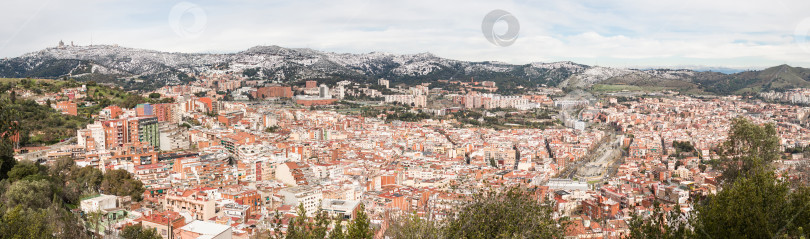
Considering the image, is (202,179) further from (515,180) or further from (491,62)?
(491,62)

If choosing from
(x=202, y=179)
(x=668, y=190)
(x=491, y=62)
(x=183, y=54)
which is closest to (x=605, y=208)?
(x=668, y=190)

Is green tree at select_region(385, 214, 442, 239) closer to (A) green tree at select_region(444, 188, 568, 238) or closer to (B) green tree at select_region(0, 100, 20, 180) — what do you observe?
(A) green tree at select_region(444, 188, 568, 238)

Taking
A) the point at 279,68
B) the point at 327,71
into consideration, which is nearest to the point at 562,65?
the point at 327,71

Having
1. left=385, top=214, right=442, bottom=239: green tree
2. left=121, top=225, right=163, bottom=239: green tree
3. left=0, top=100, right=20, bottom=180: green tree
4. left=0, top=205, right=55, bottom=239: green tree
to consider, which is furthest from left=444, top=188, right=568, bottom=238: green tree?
left=0, top=100, right=20, bottom=180: green tree

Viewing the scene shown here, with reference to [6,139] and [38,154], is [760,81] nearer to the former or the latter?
[38,154]

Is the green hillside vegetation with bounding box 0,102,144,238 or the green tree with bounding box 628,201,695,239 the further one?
the green hillside vegetation with bounding box 0,102,144,238

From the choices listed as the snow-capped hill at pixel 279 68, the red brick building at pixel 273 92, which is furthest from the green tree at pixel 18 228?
the snow-capped hill at pixel 279 68

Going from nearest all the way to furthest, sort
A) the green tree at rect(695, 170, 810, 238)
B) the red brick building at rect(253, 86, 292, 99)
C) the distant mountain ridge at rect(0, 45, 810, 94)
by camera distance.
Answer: the green tree at rect(695, 170, 810, 238) → the red brick building at rect(253, 86, 292, 99) → the distant mountain ridge at rect(0, 45, 810, 94)
